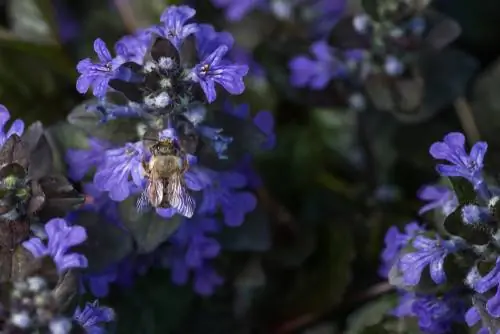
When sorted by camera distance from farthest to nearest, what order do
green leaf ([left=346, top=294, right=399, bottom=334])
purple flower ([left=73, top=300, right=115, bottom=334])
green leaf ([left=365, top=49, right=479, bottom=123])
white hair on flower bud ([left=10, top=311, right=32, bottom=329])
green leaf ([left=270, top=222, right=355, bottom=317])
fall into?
green leaf ([left=270, top=222, right=355, bottom=317]) < green leaf ([left=365, top=49, right=479, bottom=123]) < green leaf ([left=346, top=294, right=399, bottom=334]) < purple flower ([left=73, top=300, right=115, bottom=334]) < white hair on flower bud ([left=10, top=311, right=32, bottom=329])

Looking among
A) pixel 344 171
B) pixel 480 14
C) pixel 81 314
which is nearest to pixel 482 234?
pixel 81 314

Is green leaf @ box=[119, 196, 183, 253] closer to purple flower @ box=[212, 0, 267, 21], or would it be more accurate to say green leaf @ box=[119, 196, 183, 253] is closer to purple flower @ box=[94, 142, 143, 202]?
purple flower @ box=[94, 142, 143, 202]

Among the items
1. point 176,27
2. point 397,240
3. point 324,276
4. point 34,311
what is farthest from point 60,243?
point 324,276

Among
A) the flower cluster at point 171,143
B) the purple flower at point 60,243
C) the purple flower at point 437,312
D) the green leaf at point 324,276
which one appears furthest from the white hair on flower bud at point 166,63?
the green leaf at point 324,276

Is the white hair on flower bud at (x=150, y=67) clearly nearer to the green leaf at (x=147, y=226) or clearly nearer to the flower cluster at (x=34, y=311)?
the green leaf at (x=147, y=226)

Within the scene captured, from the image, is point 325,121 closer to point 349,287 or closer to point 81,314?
point 349,287

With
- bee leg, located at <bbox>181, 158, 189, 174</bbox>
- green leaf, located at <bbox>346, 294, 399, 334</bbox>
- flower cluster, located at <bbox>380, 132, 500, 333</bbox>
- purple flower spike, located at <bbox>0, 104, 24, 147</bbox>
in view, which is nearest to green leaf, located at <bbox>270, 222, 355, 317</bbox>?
green leaf, located at <bbox>346, 294, 399, 334</bbox>
